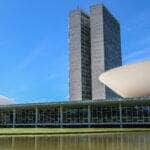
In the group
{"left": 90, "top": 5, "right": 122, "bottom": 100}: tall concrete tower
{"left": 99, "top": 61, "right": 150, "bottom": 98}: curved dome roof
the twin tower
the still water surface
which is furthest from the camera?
the twin tower

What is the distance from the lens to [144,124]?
5009cm

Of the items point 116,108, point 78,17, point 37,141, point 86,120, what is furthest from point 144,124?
A: point 78,17

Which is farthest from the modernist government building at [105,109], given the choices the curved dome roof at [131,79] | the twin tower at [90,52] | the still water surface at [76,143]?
the twin tower at [90,52]

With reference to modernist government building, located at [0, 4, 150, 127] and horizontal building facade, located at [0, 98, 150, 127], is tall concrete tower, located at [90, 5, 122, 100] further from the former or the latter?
horizontal building facade, located at [0, 98, 150, 127]

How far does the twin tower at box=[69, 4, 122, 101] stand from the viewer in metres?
108

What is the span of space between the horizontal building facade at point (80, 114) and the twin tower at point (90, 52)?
162 ft

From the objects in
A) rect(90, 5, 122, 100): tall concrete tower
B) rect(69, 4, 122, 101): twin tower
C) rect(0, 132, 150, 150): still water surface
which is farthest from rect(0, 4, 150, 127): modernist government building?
rect(69, 4, 122, 101): twin tower

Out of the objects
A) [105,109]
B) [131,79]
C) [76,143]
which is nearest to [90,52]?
[105,109]

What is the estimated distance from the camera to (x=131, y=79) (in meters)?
48.8

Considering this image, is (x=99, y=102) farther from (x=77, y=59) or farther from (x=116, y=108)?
(x=77, y=59)

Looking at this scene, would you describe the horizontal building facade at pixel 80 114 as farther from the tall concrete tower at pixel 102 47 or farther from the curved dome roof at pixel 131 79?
the tall concrete tower at pixel 102 47

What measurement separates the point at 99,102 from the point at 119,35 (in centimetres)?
7741

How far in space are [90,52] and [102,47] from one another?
3618 millimetres

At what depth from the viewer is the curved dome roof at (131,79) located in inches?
1843
